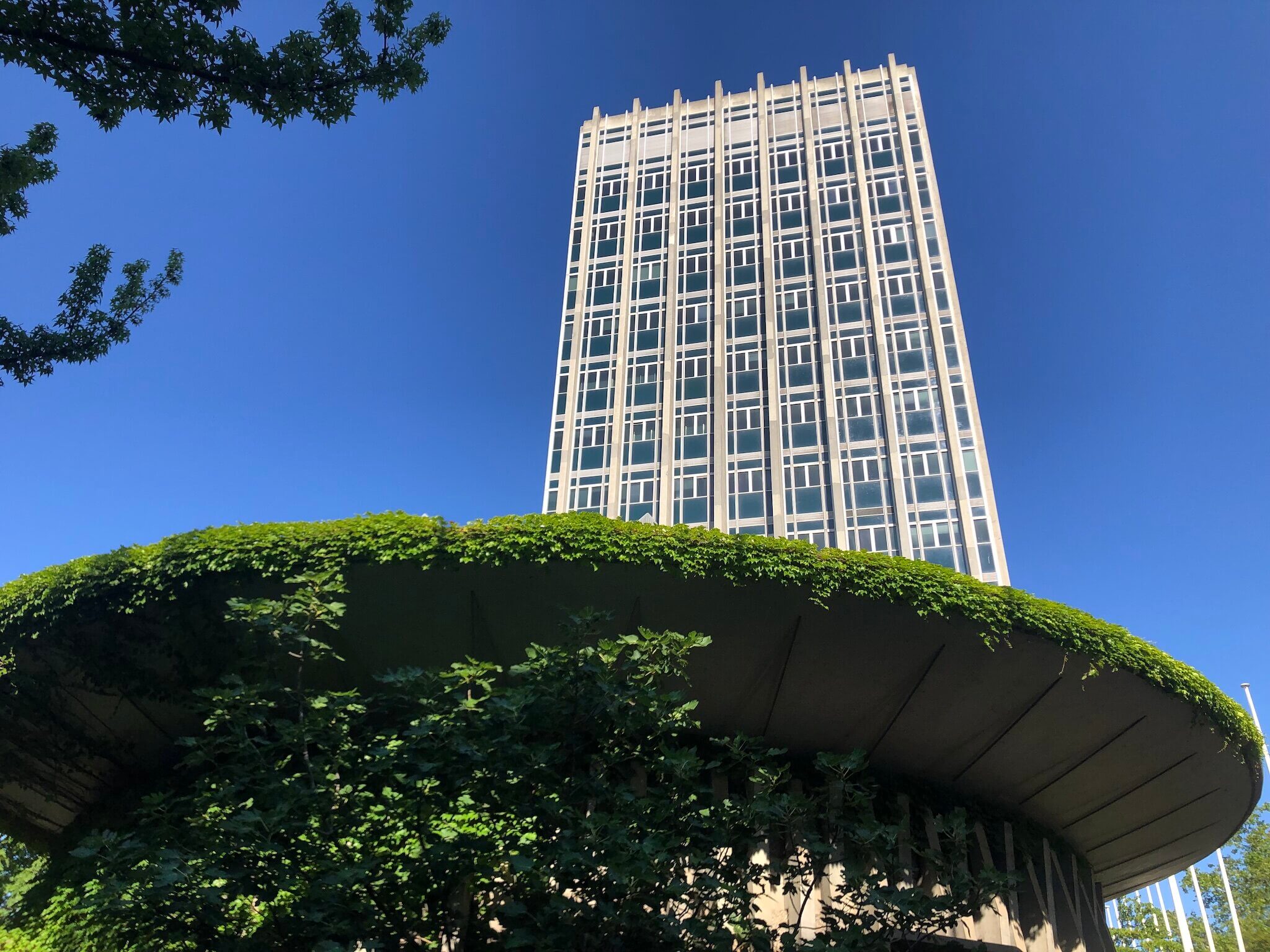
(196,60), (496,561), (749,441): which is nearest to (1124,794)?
(496,561)

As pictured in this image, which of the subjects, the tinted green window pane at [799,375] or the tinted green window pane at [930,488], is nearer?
the tinted green window pane at [930,488]

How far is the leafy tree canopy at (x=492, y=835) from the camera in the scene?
6.91m

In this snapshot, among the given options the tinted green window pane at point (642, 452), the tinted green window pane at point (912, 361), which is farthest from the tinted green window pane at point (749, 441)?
the tinted green window pane at point (912, 361)

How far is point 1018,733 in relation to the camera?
13812 mm

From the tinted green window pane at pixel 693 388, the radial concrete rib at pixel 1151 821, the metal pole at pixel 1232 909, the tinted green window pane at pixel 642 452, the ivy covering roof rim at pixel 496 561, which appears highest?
the tinted green window pane at pixel 693 388

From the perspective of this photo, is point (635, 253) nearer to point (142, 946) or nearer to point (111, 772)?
→ point (111, 772)

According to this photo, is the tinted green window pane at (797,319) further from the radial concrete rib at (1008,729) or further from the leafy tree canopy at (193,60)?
the leafy tree canopy at (193,60)

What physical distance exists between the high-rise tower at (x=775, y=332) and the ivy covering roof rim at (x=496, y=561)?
3413cm

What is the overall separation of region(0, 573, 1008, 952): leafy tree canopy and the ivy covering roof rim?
2575 millimetres

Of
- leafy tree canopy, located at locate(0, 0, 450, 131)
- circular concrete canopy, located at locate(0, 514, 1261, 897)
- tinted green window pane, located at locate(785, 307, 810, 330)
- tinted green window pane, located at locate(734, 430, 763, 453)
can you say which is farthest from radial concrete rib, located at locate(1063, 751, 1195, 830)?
tinted green window pane, located at locate(785, 307, 810, 330)

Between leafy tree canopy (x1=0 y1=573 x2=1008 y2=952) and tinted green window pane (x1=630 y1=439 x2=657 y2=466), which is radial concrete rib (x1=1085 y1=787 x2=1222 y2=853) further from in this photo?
tinted green window pane (x1=630 y1=439 x2=657 y2=466)

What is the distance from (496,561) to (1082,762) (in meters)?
10.2

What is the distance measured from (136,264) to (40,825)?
9944mm

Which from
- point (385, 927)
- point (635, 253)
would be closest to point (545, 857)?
point (385, 927)
